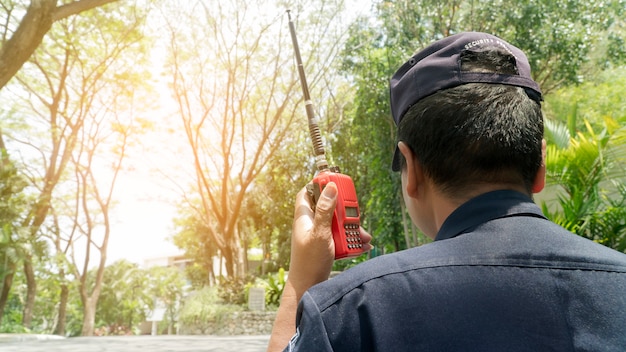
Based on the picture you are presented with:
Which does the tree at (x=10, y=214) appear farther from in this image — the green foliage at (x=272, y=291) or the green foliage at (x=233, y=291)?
the green foliage at (x=272, y=291)

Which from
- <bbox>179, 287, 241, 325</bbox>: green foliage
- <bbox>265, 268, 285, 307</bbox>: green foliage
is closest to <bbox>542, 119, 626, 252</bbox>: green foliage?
<bbox>265, 268, 285, 307</bbox>: green foliage

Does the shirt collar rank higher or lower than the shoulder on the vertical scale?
higher

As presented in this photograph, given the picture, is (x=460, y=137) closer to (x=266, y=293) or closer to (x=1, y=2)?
(x=1, y=2)

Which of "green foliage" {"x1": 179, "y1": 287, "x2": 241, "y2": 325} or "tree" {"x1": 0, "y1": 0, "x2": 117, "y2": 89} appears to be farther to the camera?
"green foliage" {"x1": 179, "y1": 287, "x2": 241, "y2": 325}

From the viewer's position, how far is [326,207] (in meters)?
1.00

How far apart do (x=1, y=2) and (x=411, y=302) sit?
13811 millimetres

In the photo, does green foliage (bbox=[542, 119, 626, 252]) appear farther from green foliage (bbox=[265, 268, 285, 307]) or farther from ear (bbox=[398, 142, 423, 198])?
green foliage (bbox=[265, 268, 285, 307])

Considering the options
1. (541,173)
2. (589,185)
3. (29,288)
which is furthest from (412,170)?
(29,288)

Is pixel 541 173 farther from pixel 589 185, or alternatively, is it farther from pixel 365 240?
pixel 589 185

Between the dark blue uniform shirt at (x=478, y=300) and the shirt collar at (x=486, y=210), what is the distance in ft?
0.09

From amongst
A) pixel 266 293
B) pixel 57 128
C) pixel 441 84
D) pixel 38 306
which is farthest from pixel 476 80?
pixel 38 306

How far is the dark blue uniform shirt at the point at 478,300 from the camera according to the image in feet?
2.28

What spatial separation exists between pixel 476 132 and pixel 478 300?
285 millimetres

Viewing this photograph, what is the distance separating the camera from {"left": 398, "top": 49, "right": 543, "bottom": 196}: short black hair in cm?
88
